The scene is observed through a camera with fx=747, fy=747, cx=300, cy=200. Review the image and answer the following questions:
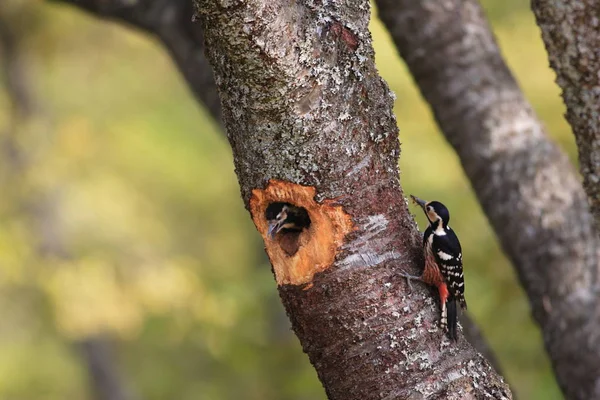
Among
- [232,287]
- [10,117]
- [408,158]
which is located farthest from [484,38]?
[10,117]

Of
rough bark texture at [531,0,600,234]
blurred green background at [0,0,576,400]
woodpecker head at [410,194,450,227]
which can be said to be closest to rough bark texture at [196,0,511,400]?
woodpecker head at [410,194,450,227]

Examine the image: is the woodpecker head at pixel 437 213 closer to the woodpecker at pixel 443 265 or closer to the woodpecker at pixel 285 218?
the woodpecker at pixel 443 265

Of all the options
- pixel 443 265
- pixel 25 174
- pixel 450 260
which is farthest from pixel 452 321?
pixel 25 174

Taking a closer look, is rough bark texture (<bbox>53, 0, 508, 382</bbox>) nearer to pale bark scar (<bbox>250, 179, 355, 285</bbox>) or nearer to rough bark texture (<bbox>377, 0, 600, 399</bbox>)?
rough bark texture (<bbox>377, 0, 600, 399</bbox>)

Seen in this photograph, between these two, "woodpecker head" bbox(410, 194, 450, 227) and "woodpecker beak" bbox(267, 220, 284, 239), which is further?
"woodpecker head" bbox(410, 194, 450, 227)

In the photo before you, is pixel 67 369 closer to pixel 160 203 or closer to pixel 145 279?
pixel 160 203

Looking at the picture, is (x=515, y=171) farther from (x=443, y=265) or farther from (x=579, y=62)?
(x=443, y=265)
